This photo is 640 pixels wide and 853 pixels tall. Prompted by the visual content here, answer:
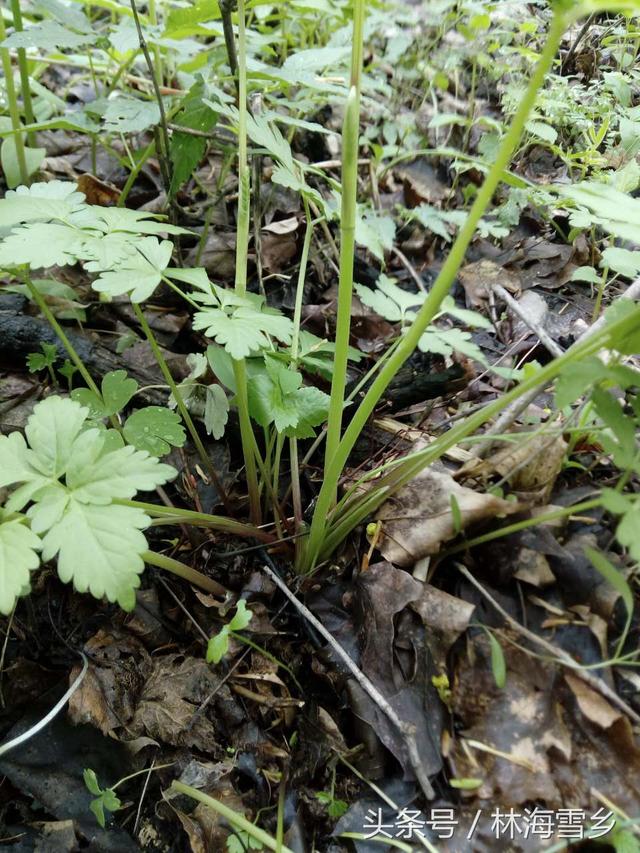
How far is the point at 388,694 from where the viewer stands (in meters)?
0.99

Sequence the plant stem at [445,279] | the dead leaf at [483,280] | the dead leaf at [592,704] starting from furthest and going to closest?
→ the dead leaf at [483,280], the dead leaf at [592,704], the plant stem at [445,279]

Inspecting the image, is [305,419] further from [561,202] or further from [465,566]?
[561,202]

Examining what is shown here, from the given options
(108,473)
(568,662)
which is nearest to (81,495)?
(108,473)

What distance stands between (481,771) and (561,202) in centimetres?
138

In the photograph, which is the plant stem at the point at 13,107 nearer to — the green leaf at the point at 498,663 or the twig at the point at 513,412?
the twig at the point at 513,412

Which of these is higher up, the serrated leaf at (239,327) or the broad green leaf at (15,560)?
the serrated leaf at (239,327)

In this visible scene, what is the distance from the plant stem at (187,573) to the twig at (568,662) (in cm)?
55

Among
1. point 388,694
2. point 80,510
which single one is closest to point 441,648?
point 388,694

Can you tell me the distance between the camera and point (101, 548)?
765mm

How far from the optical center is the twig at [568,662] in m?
0.86

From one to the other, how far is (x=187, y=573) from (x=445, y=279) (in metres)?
0.73

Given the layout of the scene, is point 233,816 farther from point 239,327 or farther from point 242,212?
point 242,212

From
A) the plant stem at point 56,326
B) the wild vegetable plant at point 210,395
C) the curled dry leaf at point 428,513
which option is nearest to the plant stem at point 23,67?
the wild vegetable plant at point 210,395

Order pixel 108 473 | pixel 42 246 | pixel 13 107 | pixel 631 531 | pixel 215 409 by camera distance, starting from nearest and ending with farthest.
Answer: pixel 631 531 → pixel 108 473 → pixel 42 246 → pixel 215 409 → pixel 13 107
